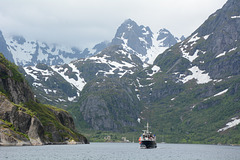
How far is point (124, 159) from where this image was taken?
446 ft

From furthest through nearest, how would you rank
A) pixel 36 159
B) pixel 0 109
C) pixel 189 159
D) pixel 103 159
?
pixel 0 109, pixel 189 159, pixel 103 159, pixel 36 159

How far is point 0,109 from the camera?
651 feet

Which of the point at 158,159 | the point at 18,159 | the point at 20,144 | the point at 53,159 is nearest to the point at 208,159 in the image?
the point at 158,159

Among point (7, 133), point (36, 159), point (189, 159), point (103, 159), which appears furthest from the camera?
point (7, 133)

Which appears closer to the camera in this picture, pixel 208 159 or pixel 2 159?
pixel 2 159

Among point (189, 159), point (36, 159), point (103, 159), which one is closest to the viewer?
point (36, 159)

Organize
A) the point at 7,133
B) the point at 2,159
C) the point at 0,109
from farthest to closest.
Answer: the point at 0,109 < the point at 7,133 < the point at 2,159

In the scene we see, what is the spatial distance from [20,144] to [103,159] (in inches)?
3034

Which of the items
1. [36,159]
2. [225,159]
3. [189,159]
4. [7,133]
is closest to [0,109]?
[7,133]

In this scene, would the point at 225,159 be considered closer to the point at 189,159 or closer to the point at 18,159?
the point at 189,159

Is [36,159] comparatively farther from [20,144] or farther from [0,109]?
[0,109]

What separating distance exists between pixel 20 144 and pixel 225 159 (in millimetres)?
113776

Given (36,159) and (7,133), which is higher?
(7,133)

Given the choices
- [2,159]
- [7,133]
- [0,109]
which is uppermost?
[0,109]
